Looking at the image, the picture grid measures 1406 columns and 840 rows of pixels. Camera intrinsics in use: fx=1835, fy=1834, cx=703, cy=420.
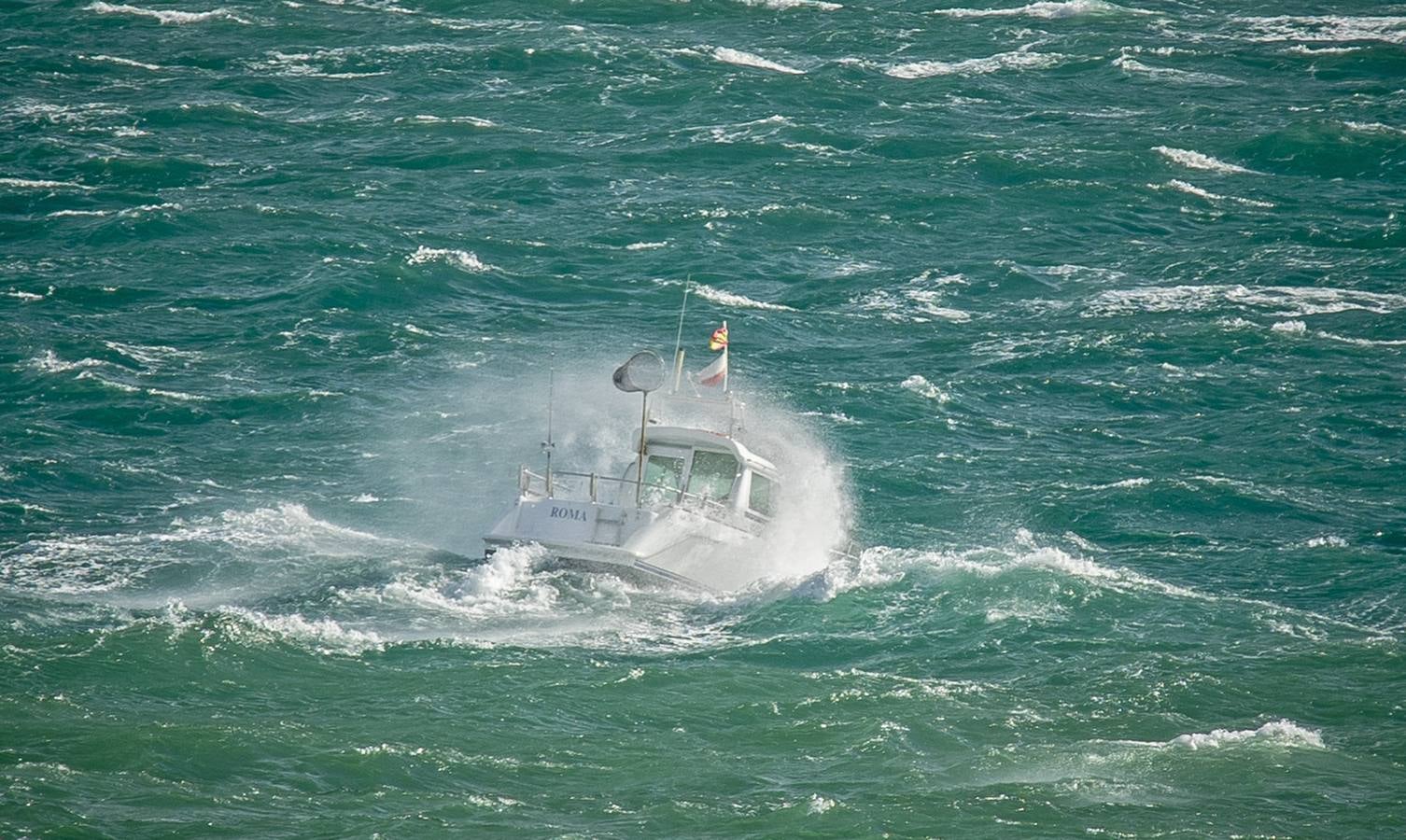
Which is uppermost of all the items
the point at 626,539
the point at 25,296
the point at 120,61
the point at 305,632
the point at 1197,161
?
the point at 1197,161

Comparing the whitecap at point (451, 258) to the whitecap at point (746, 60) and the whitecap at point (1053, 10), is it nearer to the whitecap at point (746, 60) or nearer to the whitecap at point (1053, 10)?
the whitecap at point (746, 60)

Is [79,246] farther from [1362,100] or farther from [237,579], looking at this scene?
[1362,100]

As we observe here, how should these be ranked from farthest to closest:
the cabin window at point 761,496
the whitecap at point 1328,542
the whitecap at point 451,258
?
the whitecap at point 451,258, the whitecap at point 1328,542, the cabin window at point 761,496

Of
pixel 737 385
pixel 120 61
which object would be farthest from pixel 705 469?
pixel 120 61

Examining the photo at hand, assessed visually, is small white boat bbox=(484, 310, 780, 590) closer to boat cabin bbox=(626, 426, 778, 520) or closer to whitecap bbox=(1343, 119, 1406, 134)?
boat cabin bbox=(626, 426, 778, 520)

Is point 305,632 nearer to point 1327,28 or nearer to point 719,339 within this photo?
point 719,339

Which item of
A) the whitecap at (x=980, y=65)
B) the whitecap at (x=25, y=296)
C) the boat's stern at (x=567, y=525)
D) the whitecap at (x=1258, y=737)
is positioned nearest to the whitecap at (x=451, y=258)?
the whitecap at (x=25, y=296)

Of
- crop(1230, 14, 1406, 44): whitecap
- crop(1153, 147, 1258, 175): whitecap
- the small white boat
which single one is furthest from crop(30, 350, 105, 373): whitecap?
crop(1230, 14, 1406, 44): whitecap
